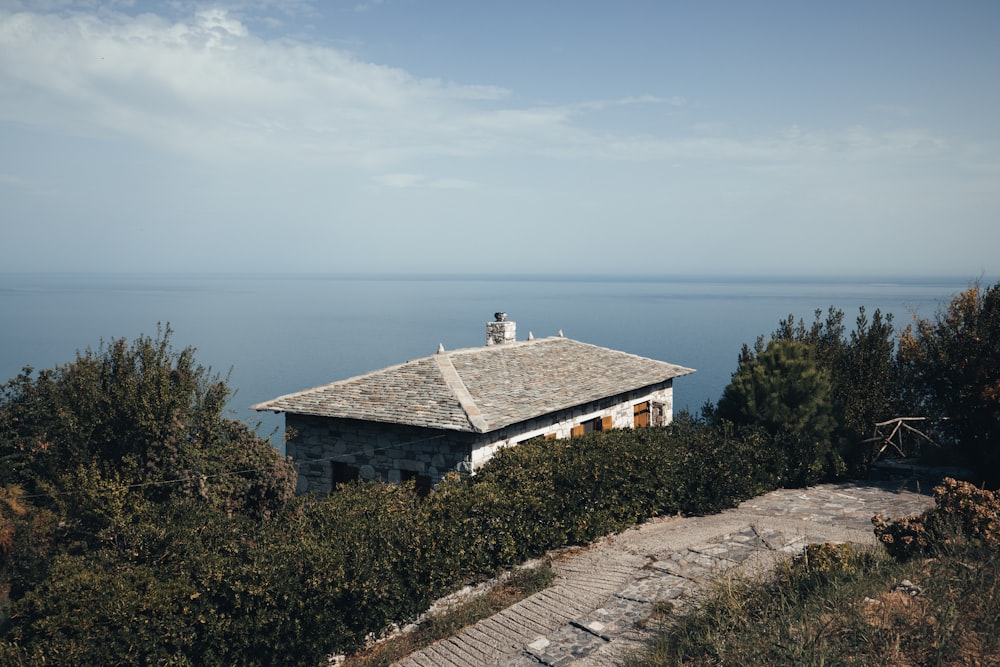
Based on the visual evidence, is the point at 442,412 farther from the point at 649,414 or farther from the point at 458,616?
the point at 649,414

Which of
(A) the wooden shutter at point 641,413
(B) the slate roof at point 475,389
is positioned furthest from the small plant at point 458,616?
(A) the wooden shutter at point 641,413

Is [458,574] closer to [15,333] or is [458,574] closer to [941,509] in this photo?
[941,509]

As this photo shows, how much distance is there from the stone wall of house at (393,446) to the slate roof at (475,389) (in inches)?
19.2

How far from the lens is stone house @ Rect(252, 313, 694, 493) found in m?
17.4

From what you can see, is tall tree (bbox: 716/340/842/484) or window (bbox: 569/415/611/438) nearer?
tall tree (bbox: 716/340/842/484)

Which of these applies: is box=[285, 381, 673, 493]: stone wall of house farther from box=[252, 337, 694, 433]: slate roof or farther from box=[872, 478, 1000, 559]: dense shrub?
box=[872, 478, 1000, 559]: dense shrub

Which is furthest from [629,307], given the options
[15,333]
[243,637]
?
[243,637]

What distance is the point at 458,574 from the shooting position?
11.4 m

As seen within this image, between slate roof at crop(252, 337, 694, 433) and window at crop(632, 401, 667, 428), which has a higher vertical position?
slate roof at crop(252, 337, 694, 433)

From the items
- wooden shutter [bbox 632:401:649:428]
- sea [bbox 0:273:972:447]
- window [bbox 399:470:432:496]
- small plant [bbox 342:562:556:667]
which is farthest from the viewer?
sea [bbox 0:273:972:447]

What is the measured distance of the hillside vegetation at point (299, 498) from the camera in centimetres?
900

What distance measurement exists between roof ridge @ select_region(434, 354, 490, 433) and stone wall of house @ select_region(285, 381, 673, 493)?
54 centimetres

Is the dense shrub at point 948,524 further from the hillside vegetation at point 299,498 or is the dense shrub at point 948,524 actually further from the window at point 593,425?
the window at point 593,425

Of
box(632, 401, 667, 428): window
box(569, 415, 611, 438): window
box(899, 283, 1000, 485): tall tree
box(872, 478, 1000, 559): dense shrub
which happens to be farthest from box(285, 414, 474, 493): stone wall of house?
box(899, 283, 1000, 485): tall tree
